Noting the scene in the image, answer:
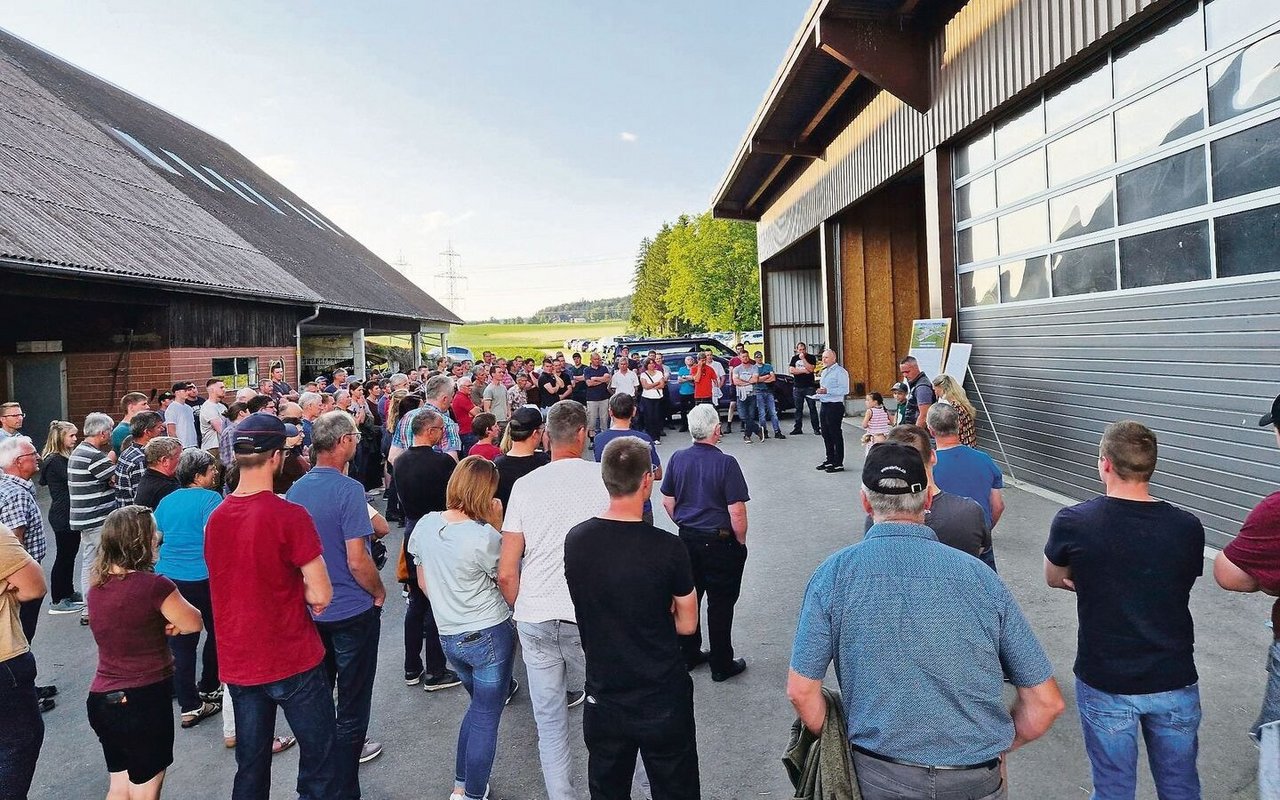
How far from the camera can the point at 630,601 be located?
2617 millimetres

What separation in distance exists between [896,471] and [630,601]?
43.2 inches

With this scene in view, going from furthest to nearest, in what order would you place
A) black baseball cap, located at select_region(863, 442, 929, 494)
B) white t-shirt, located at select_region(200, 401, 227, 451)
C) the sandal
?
white t-shirt, located at select_region(200, 401, 227, 451)
the sandal
black baseball cap, located at select_region(863, 442, 929, 494)

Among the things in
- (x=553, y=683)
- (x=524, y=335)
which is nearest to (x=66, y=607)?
(x=553, y=683)

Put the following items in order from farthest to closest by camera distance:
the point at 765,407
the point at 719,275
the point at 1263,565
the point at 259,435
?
the point at 719,275
the point at 765,407
the point at 259,435
the point at 1263,565

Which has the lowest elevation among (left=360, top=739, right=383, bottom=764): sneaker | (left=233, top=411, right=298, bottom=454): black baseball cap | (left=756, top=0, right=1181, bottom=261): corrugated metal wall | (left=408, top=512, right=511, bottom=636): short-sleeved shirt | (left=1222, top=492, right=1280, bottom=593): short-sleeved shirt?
(left=360, top=739, right=383, bottom=764): sneaker

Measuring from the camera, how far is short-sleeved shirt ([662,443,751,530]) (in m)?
4.55

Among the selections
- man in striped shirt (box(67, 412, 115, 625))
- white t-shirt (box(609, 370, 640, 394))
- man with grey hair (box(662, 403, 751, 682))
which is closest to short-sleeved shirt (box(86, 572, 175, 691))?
man with grey hair (box(662, 403, 751, 682))

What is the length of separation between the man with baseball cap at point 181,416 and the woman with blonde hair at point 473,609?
24.5 feet

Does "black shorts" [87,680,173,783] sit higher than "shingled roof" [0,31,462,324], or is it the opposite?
"shingled roof" [0,31,462,324]

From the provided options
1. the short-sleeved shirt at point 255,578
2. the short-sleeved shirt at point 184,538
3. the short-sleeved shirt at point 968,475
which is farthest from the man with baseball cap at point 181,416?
the short-sleeved shirt at point 968,475

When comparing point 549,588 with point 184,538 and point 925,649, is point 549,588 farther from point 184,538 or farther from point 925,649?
point 184,538

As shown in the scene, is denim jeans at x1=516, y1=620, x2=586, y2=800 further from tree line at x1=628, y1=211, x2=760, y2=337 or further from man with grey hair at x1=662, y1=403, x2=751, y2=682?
tree line at x1=628, y1=211, x2=760, y2=337

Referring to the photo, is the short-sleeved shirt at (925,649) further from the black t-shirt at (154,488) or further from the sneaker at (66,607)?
the sneaker at (66,607)

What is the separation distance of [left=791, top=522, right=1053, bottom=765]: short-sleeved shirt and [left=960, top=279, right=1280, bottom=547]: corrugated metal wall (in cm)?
563
